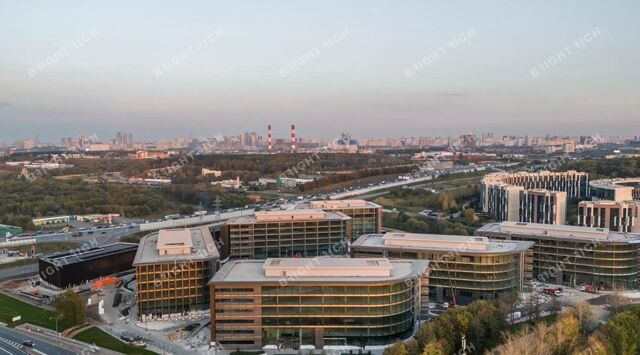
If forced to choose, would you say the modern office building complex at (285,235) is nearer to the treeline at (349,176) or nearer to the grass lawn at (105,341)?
the grass lawn at (105,341)

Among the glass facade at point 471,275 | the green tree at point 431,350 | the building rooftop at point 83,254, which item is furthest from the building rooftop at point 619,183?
the building rooftop at point 83,254

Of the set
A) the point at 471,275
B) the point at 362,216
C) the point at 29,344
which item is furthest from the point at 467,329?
the point at 362,216

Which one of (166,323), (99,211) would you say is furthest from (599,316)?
(99,211)

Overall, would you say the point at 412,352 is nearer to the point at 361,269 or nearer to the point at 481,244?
the point at 361,269

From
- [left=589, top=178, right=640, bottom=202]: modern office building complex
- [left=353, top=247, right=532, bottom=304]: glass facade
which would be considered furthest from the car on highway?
[left=589, top=178, right=640, bottom=202]: modern office building complex

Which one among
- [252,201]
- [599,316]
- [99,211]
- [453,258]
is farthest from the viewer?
[252,201]

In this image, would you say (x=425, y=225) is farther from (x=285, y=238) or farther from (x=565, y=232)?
(x=565, y=232)
